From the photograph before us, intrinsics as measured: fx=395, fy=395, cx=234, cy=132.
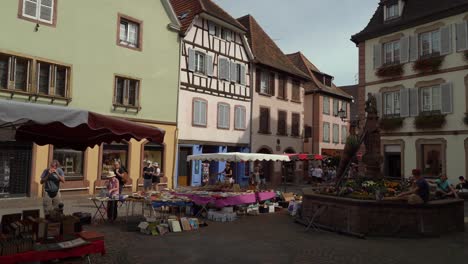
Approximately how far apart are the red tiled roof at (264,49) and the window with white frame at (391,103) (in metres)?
8.17

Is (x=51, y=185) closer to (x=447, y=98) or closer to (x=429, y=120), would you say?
(x=429, y=120)

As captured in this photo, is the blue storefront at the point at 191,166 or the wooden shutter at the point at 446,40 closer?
the wooden shutter at the point at 446,40

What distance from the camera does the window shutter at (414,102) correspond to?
2178cm

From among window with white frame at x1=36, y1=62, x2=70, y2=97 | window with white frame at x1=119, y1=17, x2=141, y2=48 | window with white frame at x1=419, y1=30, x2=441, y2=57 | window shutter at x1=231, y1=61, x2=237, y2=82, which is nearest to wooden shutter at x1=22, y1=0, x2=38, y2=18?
window with white frame at x1=36, y1=62, x2=70, y2=97

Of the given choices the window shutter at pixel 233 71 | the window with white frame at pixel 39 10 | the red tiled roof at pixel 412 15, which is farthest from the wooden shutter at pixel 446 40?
the window with white frame at pixel 39 10

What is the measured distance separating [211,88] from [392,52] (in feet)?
35.9

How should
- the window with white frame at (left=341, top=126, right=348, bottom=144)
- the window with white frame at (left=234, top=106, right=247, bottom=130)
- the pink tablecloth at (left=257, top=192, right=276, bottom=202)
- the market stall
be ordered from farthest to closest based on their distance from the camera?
the window with white frame at (left=341, top=126, right=348, bottom=144), the window with white frame at (left=234, top=106, right=247, bottom=130), the pink tablecloth at (left=257, top=192, right=276, bottom=202), the market stall

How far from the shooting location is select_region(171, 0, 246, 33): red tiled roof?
22719 millimetres

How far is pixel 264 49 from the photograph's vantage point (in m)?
29.8

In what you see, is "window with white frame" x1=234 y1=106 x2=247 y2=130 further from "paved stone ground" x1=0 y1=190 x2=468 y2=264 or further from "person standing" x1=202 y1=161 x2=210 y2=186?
"paved stone ground" x1=0 y1=190 x2=468 y2=264

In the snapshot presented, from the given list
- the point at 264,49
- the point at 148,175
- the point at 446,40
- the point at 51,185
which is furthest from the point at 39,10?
the point at 446,40

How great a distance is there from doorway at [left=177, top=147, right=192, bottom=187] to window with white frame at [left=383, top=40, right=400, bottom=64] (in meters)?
12.9

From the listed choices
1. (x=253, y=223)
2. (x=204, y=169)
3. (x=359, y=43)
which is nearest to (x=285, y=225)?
→ (x=253, y=223)

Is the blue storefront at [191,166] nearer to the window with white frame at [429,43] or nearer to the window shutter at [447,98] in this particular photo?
the window shutter at [447,98]
